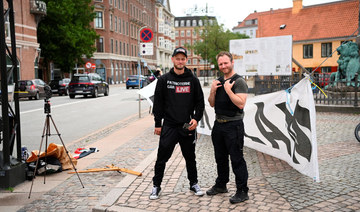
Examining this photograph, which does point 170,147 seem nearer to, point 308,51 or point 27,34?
point 27,34

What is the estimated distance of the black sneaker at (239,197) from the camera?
171 inches

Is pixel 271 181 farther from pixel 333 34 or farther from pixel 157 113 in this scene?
pixel 333 34

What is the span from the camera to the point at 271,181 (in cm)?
520

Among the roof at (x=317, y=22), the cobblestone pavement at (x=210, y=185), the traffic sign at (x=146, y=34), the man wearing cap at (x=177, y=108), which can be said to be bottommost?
the cobblestone pavement at (x=210, y=185)

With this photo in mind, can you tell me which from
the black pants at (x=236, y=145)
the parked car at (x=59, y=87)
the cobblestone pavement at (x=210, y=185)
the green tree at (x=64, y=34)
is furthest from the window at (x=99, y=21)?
the black pants at (x=236, y=145)

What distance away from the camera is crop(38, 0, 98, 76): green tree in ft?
122

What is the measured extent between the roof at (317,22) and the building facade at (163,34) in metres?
37.9

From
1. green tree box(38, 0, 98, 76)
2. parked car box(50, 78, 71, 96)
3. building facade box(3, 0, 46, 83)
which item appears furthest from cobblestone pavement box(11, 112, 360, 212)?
green tree box(38, 0, 98, 76)

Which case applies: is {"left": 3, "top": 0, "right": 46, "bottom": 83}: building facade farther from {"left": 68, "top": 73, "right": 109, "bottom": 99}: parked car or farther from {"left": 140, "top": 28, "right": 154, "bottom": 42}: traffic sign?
{"left": 140, "top": 28, "right": 154, "bottom": 42}: traffic sign

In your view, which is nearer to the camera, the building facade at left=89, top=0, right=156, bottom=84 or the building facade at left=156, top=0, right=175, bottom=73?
the building facade at left=89, top=0, right=156, bottom=84

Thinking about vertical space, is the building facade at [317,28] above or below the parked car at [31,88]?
above

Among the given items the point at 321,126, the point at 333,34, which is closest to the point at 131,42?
the point at 333,34

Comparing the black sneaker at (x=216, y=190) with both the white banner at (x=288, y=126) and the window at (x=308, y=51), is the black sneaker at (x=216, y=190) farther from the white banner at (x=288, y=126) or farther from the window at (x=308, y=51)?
the window at (x=308, y=51)

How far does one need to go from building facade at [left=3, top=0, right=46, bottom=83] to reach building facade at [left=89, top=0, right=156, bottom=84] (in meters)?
17.2
